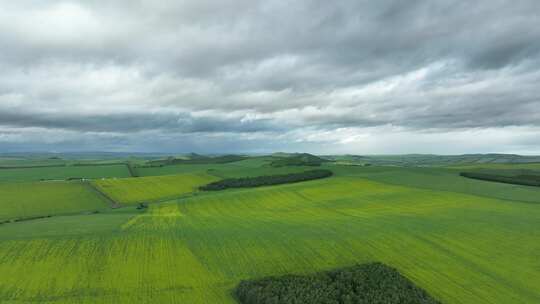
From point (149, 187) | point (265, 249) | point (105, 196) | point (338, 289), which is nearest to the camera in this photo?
point (338, 289)

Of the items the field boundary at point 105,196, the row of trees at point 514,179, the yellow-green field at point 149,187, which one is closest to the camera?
the field boundary at point 105,196

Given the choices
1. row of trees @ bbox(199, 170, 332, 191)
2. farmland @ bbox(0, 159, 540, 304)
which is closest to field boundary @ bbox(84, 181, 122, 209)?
farmland @ bbox(0, 159, 540, 304)

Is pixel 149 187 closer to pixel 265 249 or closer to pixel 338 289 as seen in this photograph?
pixel 265 249

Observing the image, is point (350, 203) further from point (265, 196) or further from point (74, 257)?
point (74, 257)

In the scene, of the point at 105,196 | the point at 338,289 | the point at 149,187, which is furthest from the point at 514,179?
the point at 105,196

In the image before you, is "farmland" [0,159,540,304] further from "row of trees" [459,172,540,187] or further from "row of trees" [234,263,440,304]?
"row of trees" [459,172,540,187]

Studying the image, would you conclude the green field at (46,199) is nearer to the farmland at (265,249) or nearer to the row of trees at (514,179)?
the farmland at (265,249)

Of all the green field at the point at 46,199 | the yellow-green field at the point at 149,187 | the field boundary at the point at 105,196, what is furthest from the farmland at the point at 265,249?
the yellow-green field at the point at 149,187
